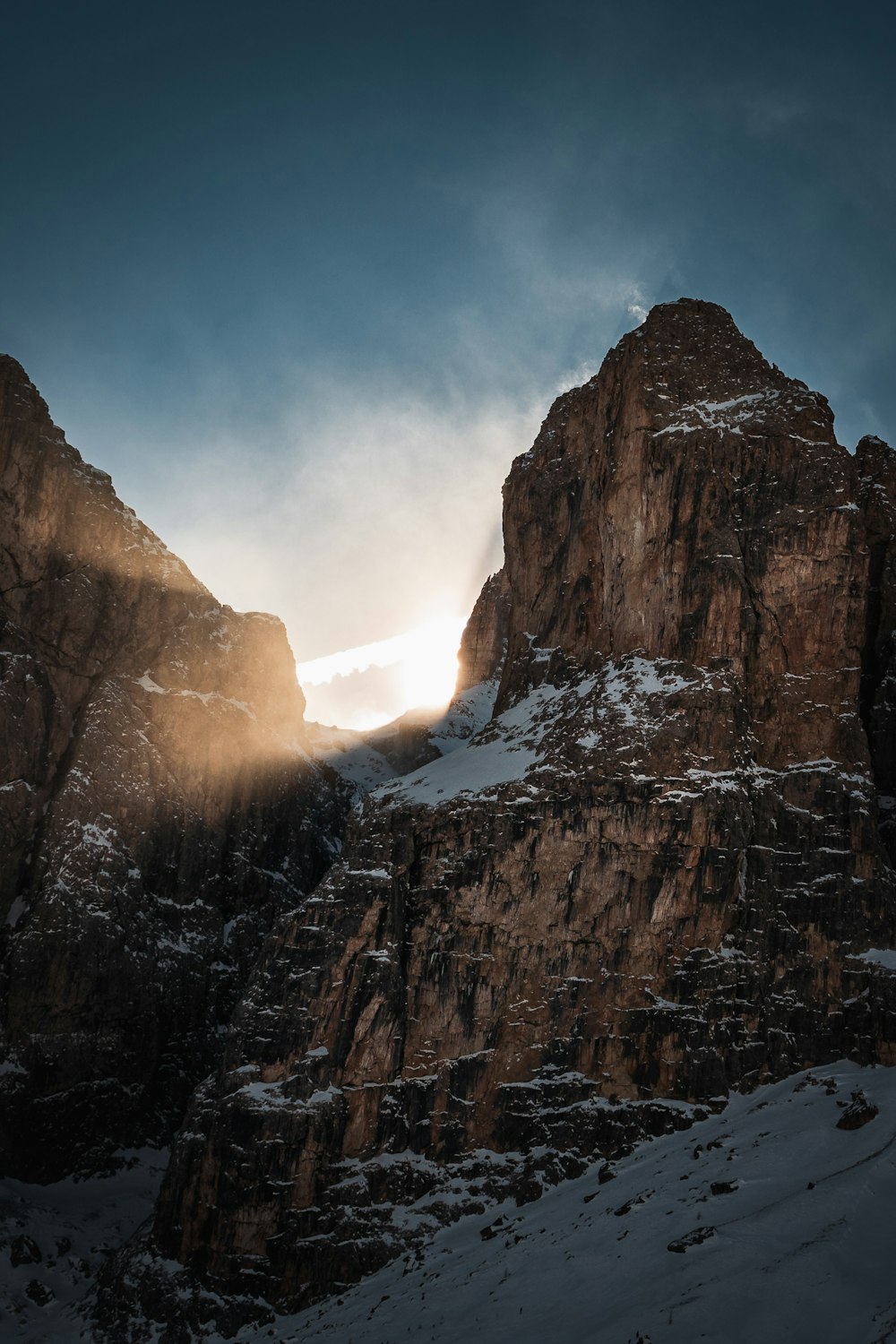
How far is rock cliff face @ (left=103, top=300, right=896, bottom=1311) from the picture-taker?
77125 mm

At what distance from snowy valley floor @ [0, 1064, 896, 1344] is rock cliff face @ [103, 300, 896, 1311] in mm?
4219

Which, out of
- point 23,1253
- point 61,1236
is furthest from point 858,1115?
point 61,1236

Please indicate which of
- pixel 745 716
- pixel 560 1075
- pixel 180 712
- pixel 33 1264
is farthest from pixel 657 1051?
pixel 180 712

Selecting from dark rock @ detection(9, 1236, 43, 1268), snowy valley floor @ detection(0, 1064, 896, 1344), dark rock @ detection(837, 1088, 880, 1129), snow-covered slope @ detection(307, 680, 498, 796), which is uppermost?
snow-covered slope @ detection(307, 680, 498, 796)

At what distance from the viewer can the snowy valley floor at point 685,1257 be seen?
151ft

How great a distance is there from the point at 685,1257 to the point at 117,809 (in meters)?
79.8

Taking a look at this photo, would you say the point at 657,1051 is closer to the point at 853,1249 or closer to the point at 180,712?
the point at 853,1249

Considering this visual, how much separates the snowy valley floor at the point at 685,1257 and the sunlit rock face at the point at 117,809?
23.4 metres

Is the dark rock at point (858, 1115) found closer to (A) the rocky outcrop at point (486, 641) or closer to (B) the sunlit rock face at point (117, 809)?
(B) the sunlit rock face at point (117, 809)

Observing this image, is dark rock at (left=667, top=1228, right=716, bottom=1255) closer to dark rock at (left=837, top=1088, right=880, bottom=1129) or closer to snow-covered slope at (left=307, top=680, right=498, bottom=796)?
dark rock at (left=837, top=1088, right=880, bottom=1129)

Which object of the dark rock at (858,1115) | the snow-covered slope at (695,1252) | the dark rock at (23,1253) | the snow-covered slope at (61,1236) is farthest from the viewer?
the dark rock at (23,1253)

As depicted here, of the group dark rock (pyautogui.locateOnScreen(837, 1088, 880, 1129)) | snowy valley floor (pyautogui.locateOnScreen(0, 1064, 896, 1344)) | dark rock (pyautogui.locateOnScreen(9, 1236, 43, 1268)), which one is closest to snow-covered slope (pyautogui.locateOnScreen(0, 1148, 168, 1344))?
dark rock (pyautogui.locateOnScreen(9, 1236, 43, 1268))

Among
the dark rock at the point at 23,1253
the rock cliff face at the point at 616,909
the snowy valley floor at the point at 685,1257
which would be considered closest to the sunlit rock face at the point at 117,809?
the dark rock at the point at 23,1253

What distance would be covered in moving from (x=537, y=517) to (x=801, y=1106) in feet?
203
